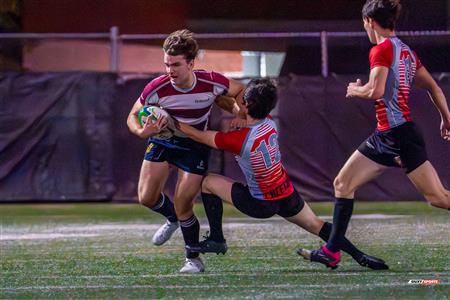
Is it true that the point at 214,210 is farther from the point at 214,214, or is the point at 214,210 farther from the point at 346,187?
the point at 346,187

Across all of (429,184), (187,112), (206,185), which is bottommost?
(206,185)

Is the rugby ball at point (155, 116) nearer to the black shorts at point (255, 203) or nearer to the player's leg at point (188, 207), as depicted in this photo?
the player's leg at point (188, 207)

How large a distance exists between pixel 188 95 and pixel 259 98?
62 centimetres

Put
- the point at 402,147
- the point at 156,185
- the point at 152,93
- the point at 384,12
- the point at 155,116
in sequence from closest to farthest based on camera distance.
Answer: the point at 384,12 < the point at 402,147 < the point at 155,116 < the point at 152,93 < the point at 156,185

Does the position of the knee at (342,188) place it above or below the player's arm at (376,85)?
below

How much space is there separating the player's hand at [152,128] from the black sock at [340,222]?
127 centimetres

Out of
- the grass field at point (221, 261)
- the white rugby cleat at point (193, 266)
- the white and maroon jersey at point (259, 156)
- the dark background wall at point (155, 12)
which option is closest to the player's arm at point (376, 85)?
the white and maroon jersey at point (259, 156)

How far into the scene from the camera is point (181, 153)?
7781mm

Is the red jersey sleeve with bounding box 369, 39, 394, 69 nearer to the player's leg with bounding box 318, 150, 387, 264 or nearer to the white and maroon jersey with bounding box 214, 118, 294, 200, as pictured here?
the player's leg with bounding box 318, 150, 387, 264

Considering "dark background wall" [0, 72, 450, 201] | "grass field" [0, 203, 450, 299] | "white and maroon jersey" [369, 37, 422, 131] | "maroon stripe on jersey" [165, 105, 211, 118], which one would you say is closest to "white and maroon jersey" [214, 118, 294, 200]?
"maroon stripe on jersey" [165, 105, 211, 118]

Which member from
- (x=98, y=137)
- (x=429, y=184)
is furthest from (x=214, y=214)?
(x=98, y=137)

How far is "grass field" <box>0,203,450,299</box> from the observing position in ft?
21.3

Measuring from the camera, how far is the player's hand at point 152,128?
24.0 feet

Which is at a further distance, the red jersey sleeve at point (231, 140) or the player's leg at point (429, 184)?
the red jersey sleeve at point (231, 140)
